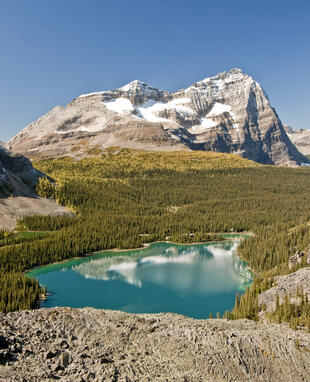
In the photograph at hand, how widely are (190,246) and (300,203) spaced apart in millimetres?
58770

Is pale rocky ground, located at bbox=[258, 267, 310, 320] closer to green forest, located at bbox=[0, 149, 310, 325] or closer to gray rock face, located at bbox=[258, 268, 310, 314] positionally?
gray rock face, located at bbox=[258, 268, 310, 314]

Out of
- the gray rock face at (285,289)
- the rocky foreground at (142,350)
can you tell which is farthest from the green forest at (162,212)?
the rocky foreground at (142,350)

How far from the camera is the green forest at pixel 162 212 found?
58.3 meters

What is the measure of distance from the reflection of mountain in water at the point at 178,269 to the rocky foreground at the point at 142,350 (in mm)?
24781

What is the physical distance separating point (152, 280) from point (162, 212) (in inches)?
2168

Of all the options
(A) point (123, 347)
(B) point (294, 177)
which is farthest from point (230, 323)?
(B) point (294, 177)

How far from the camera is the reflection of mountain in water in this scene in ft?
178

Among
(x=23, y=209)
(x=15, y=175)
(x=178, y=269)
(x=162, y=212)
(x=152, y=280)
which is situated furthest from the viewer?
(x=162, y=212)

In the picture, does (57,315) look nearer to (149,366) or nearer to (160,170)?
(149,366)

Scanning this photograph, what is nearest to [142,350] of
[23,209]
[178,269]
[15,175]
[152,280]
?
[152,280]

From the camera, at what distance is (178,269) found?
63.1m

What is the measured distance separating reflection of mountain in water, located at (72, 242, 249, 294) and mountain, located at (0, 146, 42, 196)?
4521 cm

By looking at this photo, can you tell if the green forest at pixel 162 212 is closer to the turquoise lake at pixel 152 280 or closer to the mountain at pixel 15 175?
the turquoise lake at pixel 152 280

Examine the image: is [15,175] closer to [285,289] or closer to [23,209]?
[23,209]
